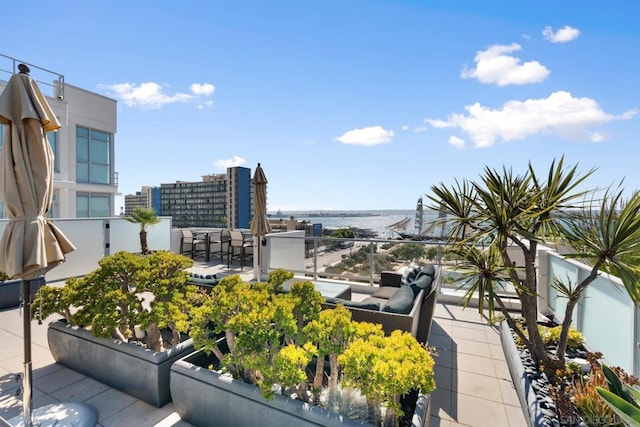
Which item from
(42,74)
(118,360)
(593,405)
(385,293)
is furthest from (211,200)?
(593,405)

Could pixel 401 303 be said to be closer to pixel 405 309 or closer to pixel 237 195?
pixel 405 309

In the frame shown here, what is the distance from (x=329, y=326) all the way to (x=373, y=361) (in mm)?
448

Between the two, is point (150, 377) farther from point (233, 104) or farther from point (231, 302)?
point (233, 104)

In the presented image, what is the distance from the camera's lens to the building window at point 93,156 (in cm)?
1224

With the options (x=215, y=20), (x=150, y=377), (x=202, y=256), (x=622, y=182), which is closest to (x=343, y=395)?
(x=150, y=377)

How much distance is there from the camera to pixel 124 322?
9.39ft

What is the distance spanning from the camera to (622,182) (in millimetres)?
2414

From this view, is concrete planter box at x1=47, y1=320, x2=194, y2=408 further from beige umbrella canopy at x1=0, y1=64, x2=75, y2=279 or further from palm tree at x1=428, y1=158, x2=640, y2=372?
palm tree at x1=428, y1=158, x2=640, y2=372

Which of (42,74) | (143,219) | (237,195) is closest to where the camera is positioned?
(143,219)

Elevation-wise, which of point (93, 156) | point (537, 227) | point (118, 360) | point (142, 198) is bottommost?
point (118, 360)

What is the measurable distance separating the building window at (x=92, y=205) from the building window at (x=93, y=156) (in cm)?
64

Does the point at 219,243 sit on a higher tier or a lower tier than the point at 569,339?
higher

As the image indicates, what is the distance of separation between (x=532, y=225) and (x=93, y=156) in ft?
51.7

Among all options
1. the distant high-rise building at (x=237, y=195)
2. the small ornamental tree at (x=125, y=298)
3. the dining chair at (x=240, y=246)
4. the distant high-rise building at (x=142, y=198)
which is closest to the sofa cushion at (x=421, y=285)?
the small ornamental tree at (x=125, y=298)
